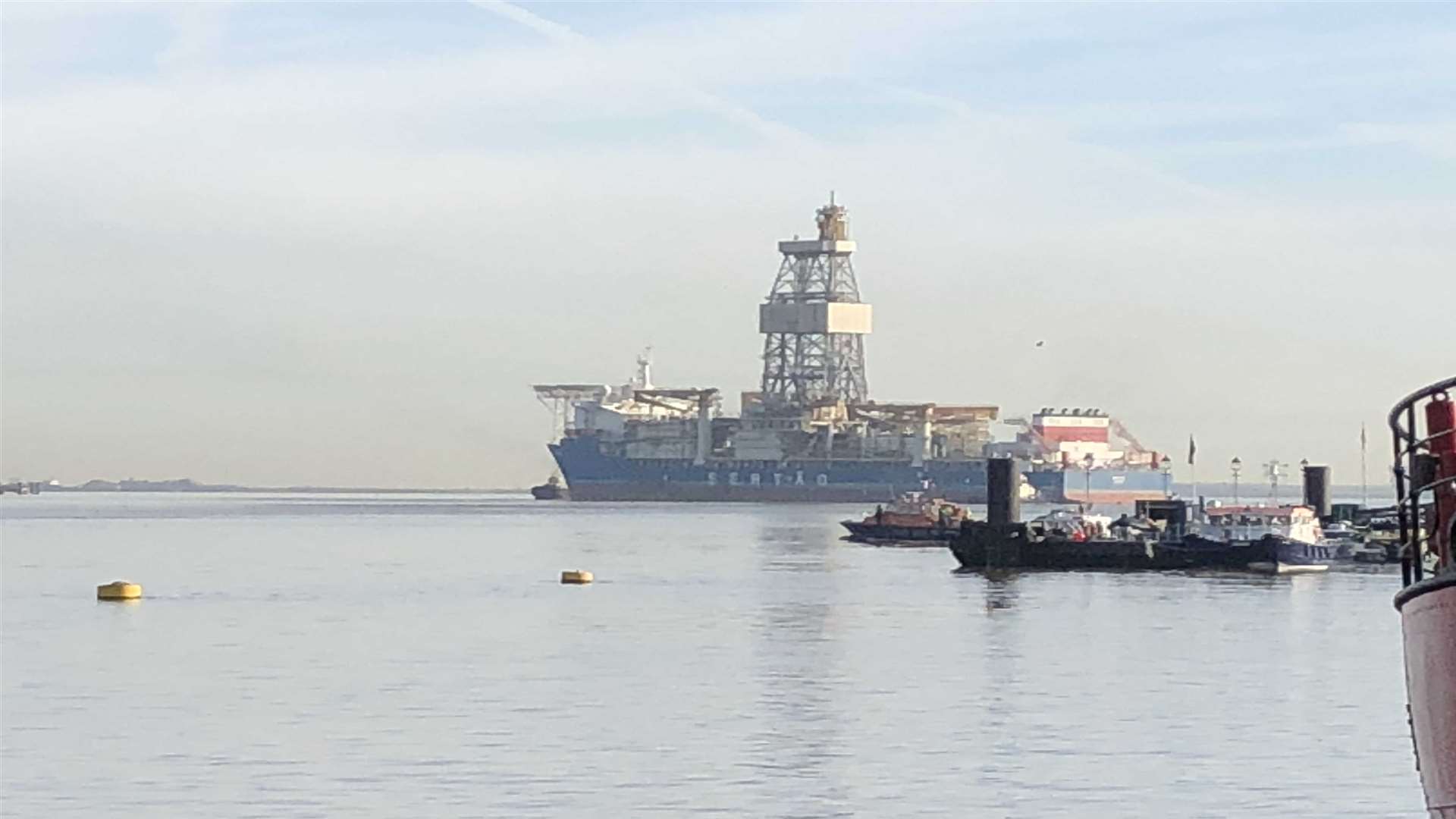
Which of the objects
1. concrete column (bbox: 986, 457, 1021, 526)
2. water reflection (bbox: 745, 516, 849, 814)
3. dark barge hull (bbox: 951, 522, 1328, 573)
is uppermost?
concrete column (bbox: 986, 457, 1021, 526)

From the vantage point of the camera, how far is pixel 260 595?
231ft

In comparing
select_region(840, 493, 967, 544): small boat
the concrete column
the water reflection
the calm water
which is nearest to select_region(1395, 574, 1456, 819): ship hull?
the calm water

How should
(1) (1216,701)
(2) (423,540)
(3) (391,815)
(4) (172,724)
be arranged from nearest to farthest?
(3) (391,815) < (4) (172,724) < (1) (1216,701) < (2) (423,540)

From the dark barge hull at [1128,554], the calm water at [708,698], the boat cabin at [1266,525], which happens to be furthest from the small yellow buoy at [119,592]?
the boat cabin at [1266,525]

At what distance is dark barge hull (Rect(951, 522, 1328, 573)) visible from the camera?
265 feet

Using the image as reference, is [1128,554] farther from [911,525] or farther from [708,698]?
[708,698]

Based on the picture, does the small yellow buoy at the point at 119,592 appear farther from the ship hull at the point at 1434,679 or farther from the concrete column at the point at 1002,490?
the ship hull at the point at 1434,679

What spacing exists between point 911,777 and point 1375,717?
8690 millimetres

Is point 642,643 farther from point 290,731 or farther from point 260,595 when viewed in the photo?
point 260,595

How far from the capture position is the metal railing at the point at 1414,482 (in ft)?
58.2

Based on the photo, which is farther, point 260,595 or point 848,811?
point 260,595

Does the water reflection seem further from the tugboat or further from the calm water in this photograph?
the tugboat

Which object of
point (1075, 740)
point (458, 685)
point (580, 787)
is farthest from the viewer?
point (458, 685)

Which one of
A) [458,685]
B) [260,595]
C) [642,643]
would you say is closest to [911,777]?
[458,685]
